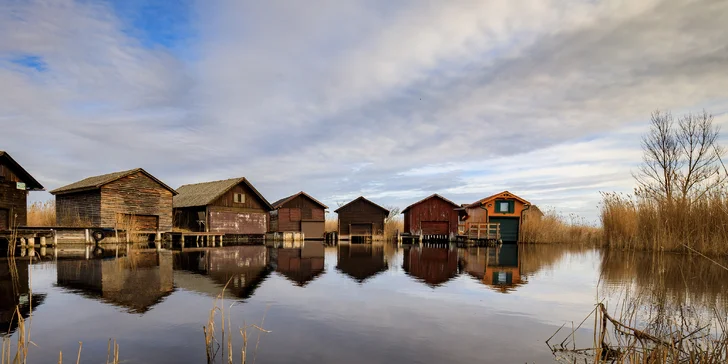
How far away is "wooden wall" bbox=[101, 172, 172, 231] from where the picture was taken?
128 feet

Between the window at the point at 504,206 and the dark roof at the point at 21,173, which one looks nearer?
the dark roof at the point at 21,173

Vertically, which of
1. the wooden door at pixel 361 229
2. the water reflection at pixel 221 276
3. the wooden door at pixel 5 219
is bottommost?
the wooden door at pixel 361 229

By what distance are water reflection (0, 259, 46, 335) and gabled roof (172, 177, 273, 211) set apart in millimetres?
28450

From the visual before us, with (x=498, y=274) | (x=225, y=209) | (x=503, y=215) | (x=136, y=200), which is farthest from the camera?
(x=503, y=215)

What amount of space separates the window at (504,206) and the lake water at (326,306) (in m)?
29.1

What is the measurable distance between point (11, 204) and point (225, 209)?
64.7ft

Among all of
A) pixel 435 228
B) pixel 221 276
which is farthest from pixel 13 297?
pixel 435 228

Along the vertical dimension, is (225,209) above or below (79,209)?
below

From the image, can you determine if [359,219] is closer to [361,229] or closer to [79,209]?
[361,229]

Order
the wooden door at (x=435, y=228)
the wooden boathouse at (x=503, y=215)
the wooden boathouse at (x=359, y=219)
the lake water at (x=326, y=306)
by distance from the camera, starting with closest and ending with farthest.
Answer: the lake water at (x=326, y=306)
the wooden boathouse at (x=503, y=215)
the wooden door at (x=435, y=228)
the wooden boathouse at (x=359, y=219)

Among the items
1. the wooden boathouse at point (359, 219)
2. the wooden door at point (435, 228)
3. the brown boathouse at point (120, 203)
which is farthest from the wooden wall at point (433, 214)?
the brown boathouse at point (120, 203)

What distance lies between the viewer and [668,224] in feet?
86.7

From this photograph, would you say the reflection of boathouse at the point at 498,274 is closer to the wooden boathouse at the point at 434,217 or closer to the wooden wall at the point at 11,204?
the wooden boathouse at the point at 434,217

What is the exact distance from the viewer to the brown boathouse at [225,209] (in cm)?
4759
